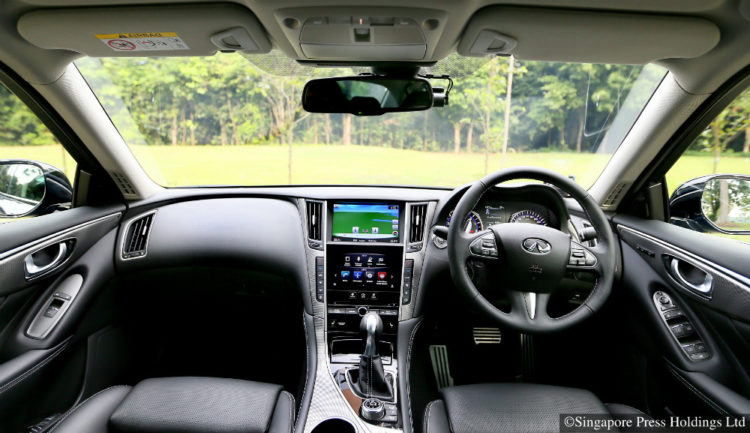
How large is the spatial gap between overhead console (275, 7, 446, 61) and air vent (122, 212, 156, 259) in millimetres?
1824

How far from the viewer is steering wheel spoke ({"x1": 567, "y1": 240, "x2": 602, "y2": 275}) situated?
2.16 meters

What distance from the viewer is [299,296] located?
9.87ft

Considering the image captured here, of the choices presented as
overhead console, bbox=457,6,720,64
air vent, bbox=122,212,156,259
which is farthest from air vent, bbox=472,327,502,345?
air vent, bbox=122,212,156,259

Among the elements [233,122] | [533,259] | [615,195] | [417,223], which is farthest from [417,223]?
[233,122]

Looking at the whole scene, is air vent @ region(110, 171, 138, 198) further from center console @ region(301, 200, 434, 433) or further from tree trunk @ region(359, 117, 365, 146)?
tree trunk @ region(359, 117, 365, 146)

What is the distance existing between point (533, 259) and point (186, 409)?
1.77 metres

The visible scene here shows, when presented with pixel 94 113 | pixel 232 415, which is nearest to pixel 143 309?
pixel 94 113

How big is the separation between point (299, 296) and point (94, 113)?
1708mm

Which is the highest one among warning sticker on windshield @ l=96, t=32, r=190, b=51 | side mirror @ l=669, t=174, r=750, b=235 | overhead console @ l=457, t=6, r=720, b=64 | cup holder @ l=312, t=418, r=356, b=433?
overhead console @ l=457, t=6, r=720, b=64

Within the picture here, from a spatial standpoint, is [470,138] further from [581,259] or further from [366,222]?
[581,259]

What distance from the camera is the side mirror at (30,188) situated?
2701 mm

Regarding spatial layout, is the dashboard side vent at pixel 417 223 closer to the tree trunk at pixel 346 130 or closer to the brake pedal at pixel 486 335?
the brake pedal at pixel 486 335

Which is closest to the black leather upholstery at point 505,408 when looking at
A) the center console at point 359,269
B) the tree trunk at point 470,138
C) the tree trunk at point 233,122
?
the center console at point 359,269

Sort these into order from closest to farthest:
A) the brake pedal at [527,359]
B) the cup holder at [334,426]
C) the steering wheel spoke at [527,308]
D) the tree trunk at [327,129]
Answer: the steering wheel spoke at [527,308] → the cup holder at [334,426] → the brake pedal at [527,359] → the tree trunk at [327,129]
